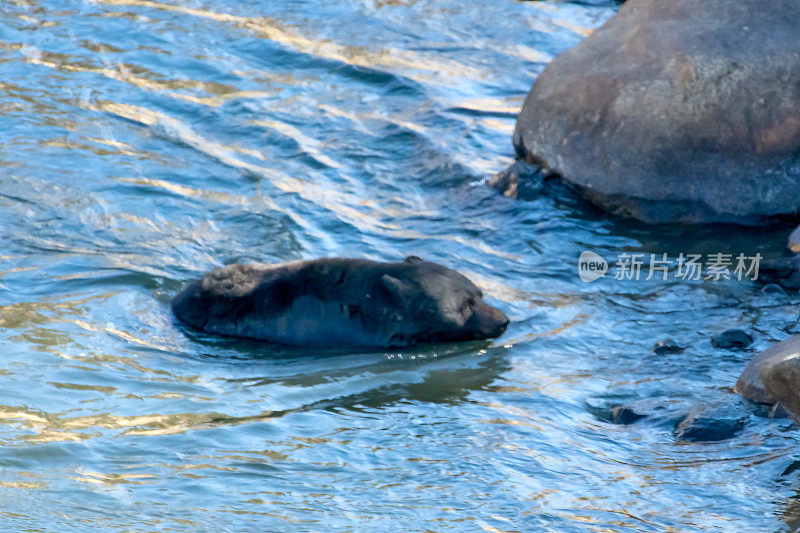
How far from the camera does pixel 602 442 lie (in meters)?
5.46

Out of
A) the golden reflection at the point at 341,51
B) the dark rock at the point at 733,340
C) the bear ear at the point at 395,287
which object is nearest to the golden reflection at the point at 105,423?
the bear ear at the point at 395,287

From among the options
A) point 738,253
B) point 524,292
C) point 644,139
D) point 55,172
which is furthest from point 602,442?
point 55,172

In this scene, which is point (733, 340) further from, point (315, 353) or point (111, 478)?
point (111, 478)

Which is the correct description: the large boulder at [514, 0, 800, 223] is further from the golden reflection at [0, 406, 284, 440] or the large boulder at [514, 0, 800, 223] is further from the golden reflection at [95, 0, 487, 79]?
the golden reflection at [0, 406, 284, 440]

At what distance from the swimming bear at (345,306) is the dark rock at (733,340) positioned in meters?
1.24

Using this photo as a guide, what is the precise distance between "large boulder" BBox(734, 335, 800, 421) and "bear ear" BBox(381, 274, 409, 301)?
6.17 feet

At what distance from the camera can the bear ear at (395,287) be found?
6.48 meters

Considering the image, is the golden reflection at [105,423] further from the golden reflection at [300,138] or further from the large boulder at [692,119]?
the golden reflection at [300,138]

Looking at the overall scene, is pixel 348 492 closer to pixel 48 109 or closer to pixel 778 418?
pixel 778 418

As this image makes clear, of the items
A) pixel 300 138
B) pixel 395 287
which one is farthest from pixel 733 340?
pixel 300 138

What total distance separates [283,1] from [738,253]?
25.6 ft

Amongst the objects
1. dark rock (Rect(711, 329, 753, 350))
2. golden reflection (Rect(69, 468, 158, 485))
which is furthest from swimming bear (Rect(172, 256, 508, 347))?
golden reflection (Rect(69, 468, 158, 485))

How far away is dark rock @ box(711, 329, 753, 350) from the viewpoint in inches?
258

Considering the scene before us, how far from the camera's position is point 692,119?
8.35m
